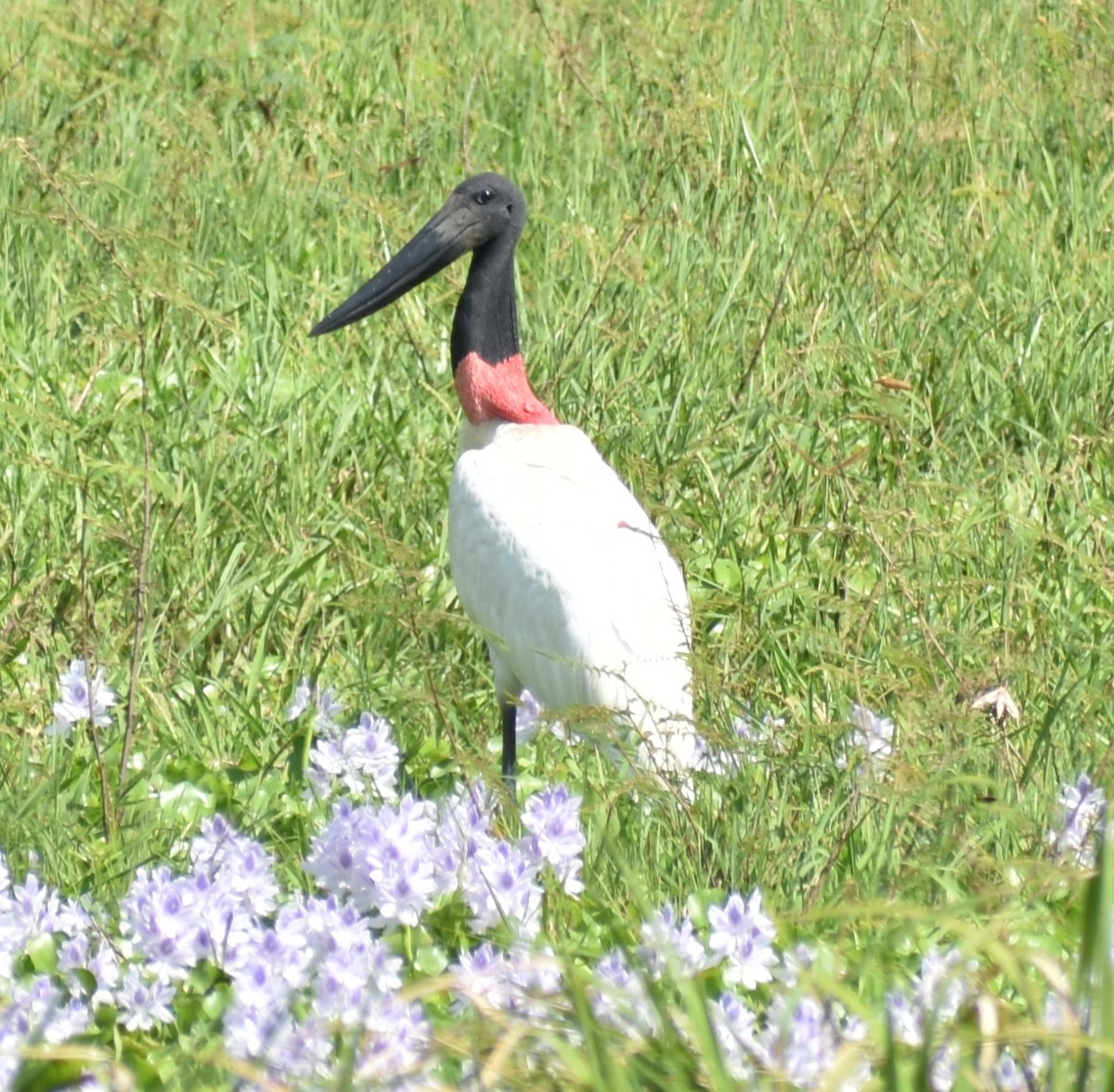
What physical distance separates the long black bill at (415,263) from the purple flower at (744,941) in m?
2.60

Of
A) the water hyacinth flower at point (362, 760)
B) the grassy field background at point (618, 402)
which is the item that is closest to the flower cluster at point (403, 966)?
the grassy field background at point (618, 402)

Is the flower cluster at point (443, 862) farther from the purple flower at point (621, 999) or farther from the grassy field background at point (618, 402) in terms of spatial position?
the purple flower at point (621, 999)

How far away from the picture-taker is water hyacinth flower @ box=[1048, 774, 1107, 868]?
8.71 feet

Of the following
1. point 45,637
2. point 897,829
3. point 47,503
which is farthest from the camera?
point 47,503

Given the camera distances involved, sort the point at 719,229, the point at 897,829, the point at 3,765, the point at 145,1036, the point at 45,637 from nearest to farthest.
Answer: the point at 145,1036 < the point at 897,829 < the point at 3,765 < the point at 45,637 < the point at 719,229

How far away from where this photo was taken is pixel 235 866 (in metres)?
2.49

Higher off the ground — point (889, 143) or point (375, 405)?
point (889, 143)

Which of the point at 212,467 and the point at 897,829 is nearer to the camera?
the point at 897,829

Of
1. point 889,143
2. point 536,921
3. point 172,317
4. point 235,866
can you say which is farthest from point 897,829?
point 889,143

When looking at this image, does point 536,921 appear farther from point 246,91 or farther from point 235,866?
point 246,91

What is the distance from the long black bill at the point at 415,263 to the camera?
15.4 ft

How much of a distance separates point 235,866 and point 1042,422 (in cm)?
298

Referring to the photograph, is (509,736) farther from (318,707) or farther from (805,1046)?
(805,1046)

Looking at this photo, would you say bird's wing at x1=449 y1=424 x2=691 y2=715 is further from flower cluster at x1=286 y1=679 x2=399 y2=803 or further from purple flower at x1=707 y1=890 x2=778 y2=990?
purple flower at x1=707 y1=890 x2=778 y2=990
